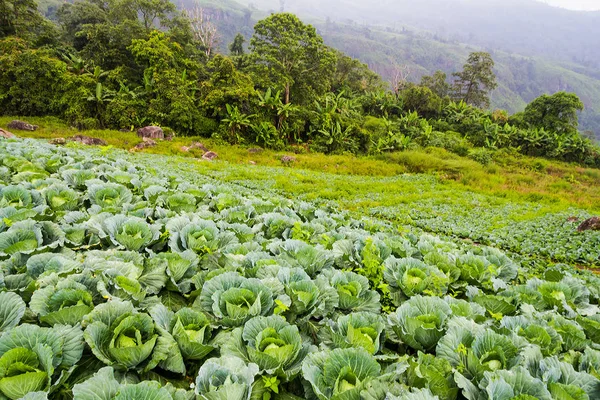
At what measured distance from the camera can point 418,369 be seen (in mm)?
1288

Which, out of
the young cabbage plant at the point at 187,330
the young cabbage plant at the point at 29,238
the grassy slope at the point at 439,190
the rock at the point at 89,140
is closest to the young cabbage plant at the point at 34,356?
the young cabbage plant at the point at 187,330

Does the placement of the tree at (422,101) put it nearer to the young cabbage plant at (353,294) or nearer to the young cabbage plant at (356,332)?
the young cabbage plant at (353,294)

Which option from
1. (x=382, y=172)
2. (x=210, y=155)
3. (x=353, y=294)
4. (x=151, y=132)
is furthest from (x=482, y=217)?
(x=151, y=132)

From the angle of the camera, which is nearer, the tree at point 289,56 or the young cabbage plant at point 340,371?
the young cabbage plant at point 340,371

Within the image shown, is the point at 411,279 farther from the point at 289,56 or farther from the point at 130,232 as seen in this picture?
the point at 289,56

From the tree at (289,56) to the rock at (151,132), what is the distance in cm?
1015

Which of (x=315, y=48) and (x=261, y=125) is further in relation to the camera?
(x=315, y=48)

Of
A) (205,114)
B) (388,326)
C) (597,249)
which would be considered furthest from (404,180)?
(388,326)

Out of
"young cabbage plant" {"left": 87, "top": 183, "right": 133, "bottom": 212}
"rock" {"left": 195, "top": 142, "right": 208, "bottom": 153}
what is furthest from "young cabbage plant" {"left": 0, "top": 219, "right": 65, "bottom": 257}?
"rock" {"left": 195, "top": 142, "right": 208, "bottom": 153}

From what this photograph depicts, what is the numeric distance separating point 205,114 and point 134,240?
28.9 m

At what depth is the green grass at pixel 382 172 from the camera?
17.4 m

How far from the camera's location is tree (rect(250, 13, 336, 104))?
28750 millimetres

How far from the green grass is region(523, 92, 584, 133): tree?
12.5 metres

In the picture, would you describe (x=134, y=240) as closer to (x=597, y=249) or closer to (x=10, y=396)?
(x=10, y=396)
